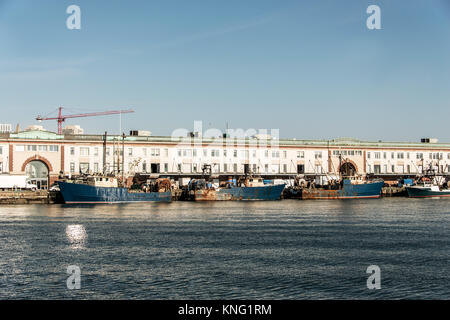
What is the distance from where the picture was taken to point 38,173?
124500 mm

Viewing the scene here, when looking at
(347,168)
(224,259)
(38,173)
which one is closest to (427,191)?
(347,168)

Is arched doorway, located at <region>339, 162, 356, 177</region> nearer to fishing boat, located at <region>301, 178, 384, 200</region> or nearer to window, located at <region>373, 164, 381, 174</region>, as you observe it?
window, located at <region>373, 164, 381, 174</region>

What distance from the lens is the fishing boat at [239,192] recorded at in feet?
365

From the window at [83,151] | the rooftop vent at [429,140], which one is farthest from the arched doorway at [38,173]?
the rooftop vent at [429,140]

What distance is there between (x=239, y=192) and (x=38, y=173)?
4833 centimetres

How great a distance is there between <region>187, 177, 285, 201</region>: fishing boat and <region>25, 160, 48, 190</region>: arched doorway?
115 feet

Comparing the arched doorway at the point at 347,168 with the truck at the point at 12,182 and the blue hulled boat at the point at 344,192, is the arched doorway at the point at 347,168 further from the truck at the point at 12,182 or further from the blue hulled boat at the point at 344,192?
the truck at the point at 12,182

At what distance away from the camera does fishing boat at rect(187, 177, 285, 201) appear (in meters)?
111

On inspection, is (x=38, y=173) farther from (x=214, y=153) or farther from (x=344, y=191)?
(x=344, y=191)

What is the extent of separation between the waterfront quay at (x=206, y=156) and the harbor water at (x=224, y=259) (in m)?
61.8
